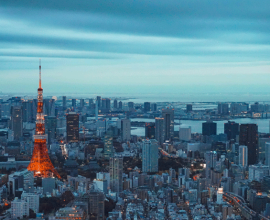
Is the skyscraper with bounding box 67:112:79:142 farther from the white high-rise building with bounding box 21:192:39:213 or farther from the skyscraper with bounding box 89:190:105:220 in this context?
the skyscraper with bounding box 89:190:105:220

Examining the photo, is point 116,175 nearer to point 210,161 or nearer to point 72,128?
point 210,161

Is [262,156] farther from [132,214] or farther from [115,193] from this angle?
[132,214]

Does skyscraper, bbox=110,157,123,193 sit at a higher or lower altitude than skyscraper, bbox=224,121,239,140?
lower

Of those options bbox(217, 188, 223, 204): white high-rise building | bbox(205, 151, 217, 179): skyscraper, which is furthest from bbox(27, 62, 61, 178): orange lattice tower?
bbox(205, 151, 217, 179): skyscraper

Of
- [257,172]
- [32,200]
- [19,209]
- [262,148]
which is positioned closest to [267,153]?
[262,148]

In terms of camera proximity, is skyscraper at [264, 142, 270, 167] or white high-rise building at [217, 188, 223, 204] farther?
skyscraper at [264, 142, 270, 167]

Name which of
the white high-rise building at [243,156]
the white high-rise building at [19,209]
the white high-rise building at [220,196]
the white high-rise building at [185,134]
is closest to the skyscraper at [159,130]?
the white high-rise building at [185,134]

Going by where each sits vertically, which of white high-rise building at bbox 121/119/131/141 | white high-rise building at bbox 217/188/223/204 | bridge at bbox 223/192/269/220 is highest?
white high-rise building at bbox 121/119/131/141
